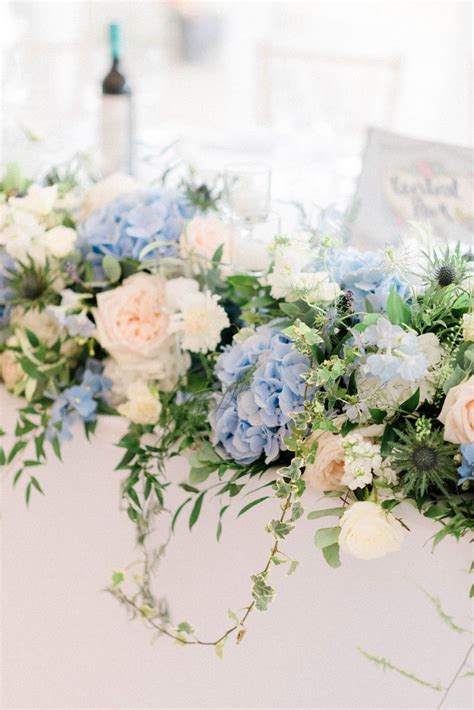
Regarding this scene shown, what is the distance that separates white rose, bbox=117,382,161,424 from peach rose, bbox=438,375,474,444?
1.40 ft

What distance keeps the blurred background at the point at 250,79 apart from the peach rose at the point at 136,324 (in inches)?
17.1

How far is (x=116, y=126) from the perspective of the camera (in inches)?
70.1

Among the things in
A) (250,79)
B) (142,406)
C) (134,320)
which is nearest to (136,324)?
(134,320)

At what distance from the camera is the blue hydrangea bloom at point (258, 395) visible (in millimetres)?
1004

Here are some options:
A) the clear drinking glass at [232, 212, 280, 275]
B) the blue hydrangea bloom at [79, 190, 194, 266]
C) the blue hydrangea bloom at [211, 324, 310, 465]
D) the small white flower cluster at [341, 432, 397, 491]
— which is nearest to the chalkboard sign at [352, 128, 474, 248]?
the clear drinking glass at [232, 212, 280, 275]

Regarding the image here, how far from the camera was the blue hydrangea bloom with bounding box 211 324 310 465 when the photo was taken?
3.29 ft

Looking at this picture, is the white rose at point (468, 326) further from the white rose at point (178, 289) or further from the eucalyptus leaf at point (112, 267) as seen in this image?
the eucalyptus leaf at point (112, 267)

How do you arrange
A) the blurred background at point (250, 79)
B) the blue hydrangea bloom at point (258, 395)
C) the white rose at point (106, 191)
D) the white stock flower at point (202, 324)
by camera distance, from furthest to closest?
the blurred background at point (250, 79) < the white rose at point (106, 191) < the white stock flower at point (202, 324) < the blue hydrangea bloom at point (258, 395)

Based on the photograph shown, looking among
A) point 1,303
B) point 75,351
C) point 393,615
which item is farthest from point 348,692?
point 1,303

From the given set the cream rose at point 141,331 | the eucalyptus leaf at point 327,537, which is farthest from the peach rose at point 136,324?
the eucalyptus leaf at point 327,537

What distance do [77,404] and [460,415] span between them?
56 cm

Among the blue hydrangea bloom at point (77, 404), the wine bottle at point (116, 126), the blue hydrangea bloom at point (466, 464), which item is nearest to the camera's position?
the blue hydrangea bloom at point (466, 464)

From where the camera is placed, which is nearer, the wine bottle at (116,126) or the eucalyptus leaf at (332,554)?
the eucalyptus leaf at (332,554)

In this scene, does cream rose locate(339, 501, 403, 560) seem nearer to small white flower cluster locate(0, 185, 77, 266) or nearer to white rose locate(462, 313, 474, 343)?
white rose locate(462, 313, 474, 343)
